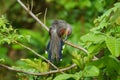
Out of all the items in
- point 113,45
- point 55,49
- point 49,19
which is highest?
point 113,45

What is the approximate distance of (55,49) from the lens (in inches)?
74.5

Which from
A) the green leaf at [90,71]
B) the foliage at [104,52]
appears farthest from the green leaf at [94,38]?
the green leaf at [90,71]

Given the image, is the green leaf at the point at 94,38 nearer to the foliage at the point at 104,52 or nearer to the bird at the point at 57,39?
the foliage at the point at 104,52

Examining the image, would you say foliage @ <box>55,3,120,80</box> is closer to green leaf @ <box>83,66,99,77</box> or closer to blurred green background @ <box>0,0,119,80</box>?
green leaf @ <box>83,66,99,77</box>

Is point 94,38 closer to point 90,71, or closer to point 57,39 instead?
point 90,71

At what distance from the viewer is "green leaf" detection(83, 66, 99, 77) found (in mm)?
1539

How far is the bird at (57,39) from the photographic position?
187 centimetres

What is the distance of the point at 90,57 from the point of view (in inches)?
67.7

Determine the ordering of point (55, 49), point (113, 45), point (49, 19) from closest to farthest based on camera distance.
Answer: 1. point (113, 45)
2. point (55, 49)
3. point (49, 19)

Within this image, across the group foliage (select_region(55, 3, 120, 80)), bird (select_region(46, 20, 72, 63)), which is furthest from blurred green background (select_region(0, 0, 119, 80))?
foliage (select_region(55, 3, 120, 80))

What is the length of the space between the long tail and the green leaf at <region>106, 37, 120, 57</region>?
0.43 meters

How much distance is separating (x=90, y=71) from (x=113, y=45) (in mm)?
147

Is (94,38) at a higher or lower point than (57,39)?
higher

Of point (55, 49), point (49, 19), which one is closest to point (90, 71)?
point (55, 49)
